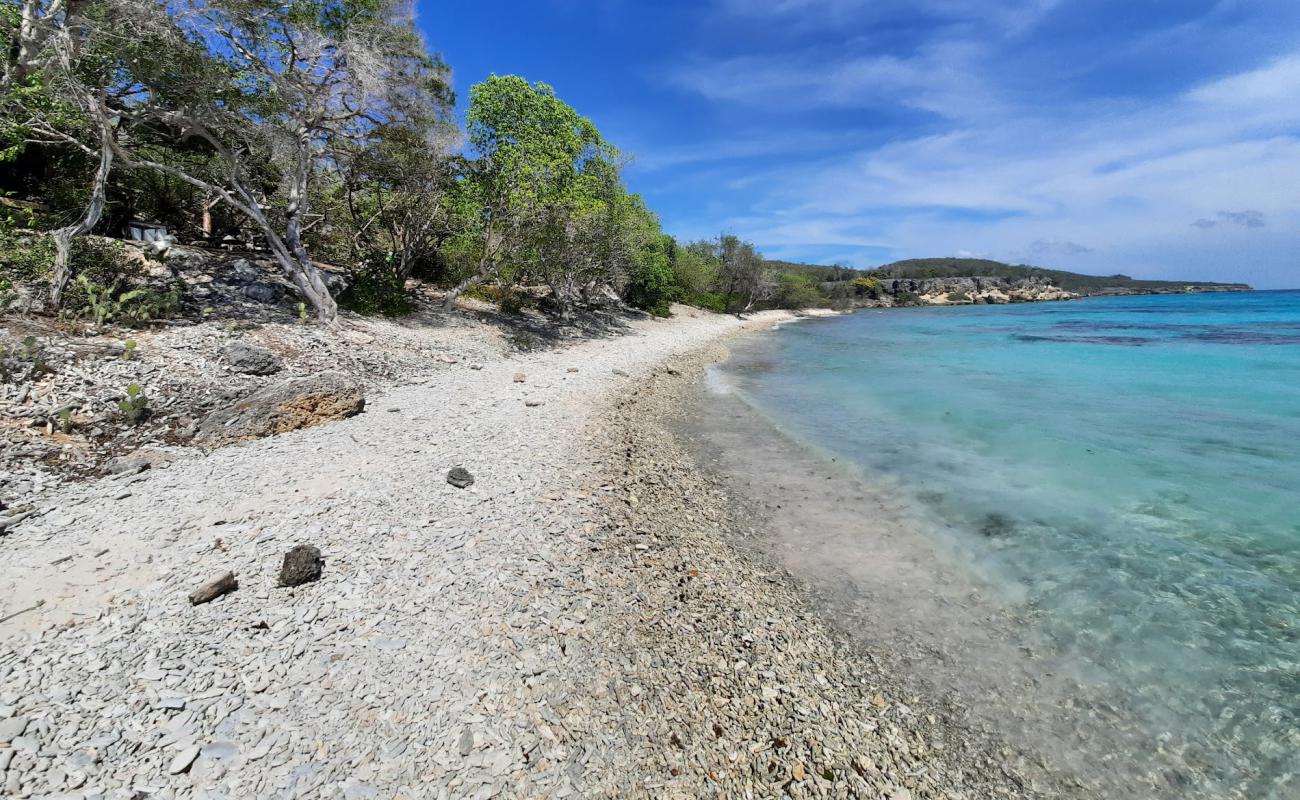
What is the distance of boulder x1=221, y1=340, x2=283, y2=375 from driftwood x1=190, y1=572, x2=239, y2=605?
7538mm

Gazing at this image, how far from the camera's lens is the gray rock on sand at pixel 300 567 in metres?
4.65

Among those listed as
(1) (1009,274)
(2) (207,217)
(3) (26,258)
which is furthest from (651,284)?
(1) (1009,274)

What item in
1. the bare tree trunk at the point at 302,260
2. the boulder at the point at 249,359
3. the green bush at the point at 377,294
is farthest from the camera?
the green bush at the point at 377,294

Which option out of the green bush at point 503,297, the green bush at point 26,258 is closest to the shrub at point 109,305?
the green bush at point 26,258

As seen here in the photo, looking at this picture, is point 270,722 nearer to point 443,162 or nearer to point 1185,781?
point 1185,781

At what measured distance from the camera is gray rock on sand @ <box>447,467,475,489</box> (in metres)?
6.88

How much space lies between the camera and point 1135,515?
779 cm

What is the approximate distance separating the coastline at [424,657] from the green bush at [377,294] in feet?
42.6

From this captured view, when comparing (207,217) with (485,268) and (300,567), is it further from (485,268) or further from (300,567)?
(300,567)

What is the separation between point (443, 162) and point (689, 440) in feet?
51.0

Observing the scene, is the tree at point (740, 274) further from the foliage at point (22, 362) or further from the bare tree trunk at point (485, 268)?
the foliage at point (22, 362)

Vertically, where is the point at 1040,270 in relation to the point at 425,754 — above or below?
above

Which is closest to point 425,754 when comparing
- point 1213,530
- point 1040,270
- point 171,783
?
point 171,783

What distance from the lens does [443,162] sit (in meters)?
19.1
